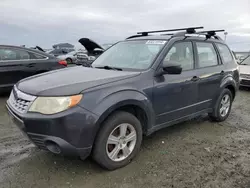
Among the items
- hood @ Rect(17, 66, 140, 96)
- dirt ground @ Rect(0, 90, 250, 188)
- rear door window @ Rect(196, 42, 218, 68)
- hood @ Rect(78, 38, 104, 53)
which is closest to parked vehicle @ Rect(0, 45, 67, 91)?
hood @ Rect(78, 38, 104, 53)

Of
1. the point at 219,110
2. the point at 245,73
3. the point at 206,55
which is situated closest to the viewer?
the point at 206,55

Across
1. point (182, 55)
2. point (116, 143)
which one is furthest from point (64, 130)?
point (182, 55)

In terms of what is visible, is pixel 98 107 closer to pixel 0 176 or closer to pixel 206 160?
pixel 0 176

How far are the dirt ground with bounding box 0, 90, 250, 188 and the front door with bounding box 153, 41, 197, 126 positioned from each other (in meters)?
0.49

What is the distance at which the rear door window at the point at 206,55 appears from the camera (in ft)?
13.7

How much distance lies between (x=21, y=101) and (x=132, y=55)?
5.90ft

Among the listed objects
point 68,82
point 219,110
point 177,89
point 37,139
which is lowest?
point 219,110

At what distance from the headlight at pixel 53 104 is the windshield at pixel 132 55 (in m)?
1.21

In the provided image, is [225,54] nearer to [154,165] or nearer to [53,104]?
[154,165]

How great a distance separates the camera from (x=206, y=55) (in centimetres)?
436

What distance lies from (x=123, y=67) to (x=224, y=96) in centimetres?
245

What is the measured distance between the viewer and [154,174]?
292cm

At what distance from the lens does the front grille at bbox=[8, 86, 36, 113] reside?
2.65m

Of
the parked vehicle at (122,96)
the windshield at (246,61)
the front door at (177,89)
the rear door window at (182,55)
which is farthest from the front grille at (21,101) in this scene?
the windshield at (246,61)
